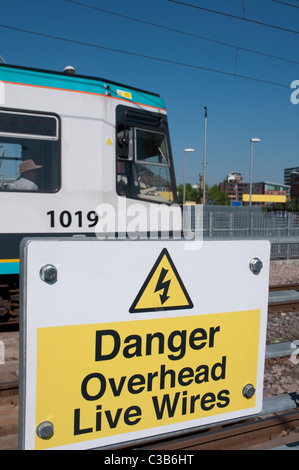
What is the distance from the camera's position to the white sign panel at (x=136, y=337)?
125 cm

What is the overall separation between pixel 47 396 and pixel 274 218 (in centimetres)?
1611

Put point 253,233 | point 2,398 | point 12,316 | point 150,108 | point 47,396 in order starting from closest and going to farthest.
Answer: point 47,396
point 2,398
point 12,316
point 150,108
point 253,233

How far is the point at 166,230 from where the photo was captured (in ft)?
20.7

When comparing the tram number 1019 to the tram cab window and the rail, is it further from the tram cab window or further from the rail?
the rail

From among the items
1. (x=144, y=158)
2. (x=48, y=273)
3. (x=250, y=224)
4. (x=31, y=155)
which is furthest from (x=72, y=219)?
(x=250, y=224)

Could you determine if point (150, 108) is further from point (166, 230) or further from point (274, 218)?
point (274, 218)

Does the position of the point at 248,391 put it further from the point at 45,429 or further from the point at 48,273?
the point at 48,273

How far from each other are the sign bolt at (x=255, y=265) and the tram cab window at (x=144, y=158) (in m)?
4.33

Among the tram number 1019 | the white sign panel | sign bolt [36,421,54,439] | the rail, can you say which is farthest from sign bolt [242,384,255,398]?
the tram number 1019

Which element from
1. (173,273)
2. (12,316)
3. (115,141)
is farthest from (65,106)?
(173,273)

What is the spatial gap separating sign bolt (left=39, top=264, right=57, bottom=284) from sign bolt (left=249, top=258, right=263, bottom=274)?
32.3 inches

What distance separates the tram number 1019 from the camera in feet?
17.8

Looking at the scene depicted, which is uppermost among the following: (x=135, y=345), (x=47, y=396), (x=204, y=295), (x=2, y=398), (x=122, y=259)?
(x=122, y=259)

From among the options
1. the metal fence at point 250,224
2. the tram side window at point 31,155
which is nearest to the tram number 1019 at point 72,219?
the tram side window at point 31,155
